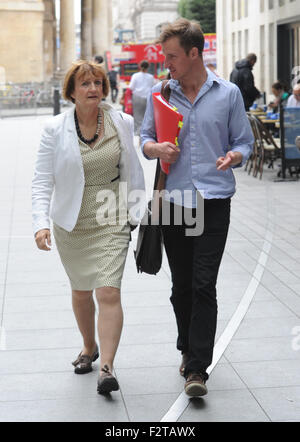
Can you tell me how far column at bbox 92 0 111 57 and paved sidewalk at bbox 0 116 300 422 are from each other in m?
60.3

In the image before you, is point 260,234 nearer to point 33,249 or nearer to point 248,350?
point 33,249

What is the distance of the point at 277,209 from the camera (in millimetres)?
13062

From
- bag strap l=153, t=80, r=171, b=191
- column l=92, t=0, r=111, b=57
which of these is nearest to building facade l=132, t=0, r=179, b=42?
column l=92, t=0, r=111, b=57

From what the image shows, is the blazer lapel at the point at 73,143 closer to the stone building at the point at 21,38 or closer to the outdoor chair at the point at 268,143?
the outdoor chair at the point at 268,143

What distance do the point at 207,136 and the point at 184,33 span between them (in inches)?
22.2

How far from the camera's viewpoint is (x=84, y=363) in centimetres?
594

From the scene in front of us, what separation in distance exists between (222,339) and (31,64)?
52.2 m

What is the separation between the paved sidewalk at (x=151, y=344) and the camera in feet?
17.2

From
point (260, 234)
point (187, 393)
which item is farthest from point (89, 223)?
point (260, 234)

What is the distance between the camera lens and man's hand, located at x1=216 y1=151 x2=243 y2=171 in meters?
5.14

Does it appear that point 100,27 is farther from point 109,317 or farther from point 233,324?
point 109,317

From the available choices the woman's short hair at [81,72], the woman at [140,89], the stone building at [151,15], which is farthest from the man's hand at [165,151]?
the stone building at [151,15]

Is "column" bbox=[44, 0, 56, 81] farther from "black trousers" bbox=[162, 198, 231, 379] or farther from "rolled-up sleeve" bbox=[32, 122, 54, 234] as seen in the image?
"black trousers" bbox=[162, 198, 231, 379]

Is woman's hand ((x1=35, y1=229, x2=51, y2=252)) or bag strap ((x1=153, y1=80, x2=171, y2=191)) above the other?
bag strap ((x1=153, y1=80, x2=171, y2=191))
